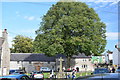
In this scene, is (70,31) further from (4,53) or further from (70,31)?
(4,53)

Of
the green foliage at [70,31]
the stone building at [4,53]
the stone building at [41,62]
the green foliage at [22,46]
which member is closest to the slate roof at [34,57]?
the stone building at [41,62]

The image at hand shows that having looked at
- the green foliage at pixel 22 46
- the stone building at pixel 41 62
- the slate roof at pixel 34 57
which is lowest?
the stone building at pixel 41 62

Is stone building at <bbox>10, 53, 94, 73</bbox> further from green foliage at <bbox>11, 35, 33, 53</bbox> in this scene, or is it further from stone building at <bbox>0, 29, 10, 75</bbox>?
green foliage at <bbox>11, 35, 33, 53</bbox>

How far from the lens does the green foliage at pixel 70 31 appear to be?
1807 inches

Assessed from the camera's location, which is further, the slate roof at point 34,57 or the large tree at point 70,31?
the slate roof at point 34,57

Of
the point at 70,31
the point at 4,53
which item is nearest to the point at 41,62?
the point at 4,53

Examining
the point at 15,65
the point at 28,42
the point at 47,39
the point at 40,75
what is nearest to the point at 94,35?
the point at 47,39

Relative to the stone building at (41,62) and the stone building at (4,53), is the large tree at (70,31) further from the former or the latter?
the stone building at (41,62)

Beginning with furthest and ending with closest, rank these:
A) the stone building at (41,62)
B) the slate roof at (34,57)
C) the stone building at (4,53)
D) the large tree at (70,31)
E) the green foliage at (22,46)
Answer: the green foliage at (22,46)
the slate roof at (34,57)
the stone building at (41,62)
the stone building at (4,53)
the large tree at (70,31)

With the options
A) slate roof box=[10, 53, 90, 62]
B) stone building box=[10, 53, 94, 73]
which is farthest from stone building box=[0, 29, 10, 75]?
slate roof box=[10, 53, 90, 62]

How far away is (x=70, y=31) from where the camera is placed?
47375 millimetres

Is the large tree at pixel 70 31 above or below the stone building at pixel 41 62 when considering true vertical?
above

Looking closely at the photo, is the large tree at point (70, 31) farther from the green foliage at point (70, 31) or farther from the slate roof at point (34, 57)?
the slate roof at point (34, 57)

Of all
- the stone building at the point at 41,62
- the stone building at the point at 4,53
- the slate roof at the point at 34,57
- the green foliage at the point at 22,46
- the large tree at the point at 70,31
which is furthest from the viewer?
the green foliage at the point at 22,46
